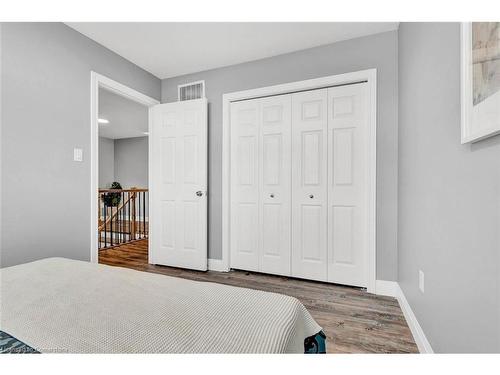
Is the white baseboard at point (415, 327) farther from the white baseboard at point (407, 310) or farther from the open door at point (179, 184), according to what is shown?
the open door at point (179, 184)

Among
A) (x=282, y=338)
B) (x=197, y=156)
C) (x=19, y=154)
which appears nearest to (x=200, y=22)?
(x=197, y=156)

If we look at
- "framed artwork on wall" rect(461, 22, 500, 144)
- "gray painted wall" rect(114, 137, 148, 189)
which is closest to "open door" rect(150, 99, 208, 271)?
"framed artwork on wall" rect(461, 22, 500, 144)

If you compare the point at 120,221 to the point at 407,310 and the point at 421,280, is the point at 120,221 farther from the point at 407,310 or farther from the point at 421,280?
the point at 421,280

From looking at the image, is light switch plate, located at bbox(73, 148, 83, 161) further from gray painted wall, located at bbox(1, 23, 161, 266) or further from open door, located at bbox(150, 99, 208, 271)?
open door, located at bbox(150, 99, 208, 271)

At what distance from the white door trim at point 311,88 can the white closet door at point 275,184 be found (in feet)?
0.40

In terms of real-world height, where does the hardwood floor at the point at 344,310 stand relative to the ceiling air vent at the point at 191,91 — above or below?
below

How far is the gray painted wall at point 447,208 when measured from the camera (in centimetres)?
80

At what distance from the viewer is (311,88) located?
2.66m

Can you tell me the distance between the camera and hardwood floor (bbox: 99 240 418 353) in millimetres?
1573

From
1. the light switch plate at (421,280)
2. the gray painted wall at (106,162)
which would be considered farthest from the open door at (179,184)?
the gray painted wall at (106,162)

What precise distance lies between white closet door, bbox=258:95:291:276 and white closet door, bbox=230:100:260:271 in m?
0.07
